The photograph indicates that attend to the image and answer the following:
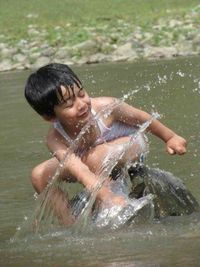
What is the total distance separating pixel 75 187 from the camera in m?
5.63

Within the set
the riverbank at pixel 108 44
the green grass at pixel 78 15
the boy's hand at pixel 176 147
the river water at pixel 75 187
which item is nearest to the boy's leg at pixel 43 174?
the river water at pixel 75 187

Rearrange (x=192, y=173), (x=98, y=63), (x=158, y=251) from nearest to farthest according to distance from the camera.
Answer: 1. (x=158, y=251)
2. (x=192, y=173)
3. (x=98, y=63)

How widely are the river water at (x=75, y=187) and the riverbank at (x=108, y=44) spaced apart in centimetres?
265

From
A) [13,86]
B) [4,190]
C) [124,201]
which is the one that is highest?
[124,201]

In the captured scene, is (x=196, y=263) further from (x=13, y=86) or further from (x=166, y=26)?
(x=166, y=26)

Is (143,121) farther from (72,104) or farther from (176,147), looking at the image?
(72,104)

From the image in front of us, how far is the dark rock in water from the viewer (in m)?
4.93

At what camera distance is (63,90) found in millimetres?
4758

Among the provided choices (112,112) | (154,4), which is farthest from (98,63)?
(112,112)

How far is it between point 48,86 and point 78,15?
Result: 53.6 ft

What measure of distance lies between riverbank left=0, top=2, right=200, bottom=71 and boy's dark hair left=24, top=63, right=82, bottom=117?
10.9m

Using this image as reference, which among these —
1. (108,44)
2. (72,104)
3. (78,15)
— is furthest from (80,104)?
(78,15)

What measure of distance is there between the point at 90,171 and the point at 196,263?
1.25 metres

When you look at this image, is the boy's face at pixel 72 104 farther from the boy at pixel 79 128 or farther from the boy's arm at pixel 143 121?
the boy's arm at pixel 143 121
